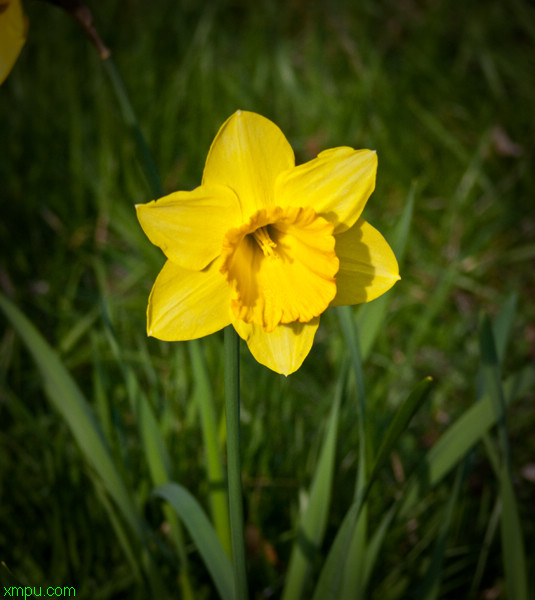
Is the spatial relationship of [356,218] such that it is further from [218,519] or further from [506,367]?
[506,367]

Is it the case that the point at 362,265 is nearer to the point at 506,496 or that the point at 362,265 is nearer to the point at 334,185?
the point at 334,185

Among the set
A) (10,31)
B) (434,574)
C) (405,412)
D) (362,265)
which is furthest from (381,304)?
(10,31)

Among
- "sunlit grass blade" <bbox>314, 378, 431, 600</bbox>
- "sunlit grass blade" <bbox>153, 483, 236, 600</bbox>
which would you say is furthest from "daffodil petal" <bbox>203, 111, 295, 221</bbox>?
"sunlit grass blade" <bbox>153, 483, 236, 600</bbox>

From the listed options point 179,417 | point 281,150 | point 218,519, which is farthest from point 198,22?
point 218,519

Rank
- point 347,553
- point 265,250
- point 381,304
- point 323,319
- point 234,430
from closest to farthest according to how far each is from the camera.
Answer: point 234,430, point 265,250, point 347,553, point 381,304, point 323,319

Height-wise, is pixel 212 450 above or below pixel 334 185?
below

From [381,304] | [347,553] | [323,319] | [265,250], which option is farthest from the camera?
[323,319]

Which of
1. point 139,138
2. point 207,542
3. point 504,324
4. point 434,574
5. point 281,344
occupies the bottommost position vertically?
point 434,574

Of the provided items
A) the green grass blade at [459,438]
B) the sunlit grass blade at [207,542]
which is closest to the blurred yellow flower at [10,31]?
the sunlit grass blade at [207,542]
